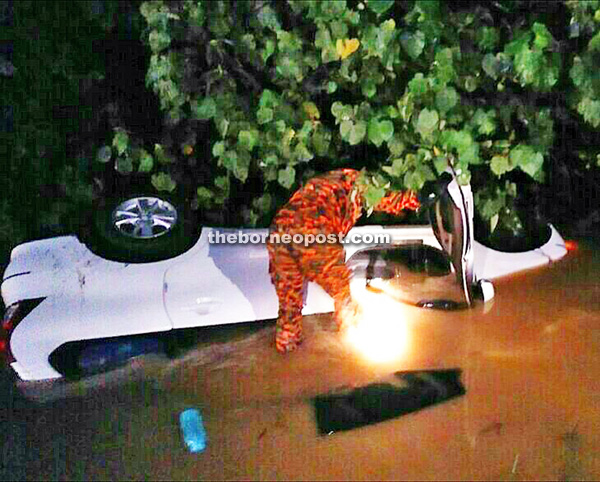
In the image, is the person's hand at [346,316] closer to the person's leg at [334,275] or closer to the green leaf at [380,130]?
the person's leg at [334,275]

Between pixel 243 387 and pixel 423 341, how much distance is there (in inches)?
37.1

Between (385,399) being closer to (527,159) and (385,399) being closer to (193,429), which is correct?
(193,429)

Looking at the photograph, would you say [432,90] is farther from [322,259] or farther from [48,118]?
[48,118]

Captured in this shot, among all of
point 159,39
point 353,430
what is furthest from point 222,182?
point 353,430

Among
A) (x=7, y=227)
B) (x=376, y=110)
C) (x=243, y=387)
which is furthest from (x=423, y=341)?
(x=7, y=227)

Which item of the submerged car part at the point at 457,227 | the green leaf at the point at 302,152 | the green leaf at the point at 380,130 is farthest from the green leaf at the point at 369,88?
the submerged car part at the point at 457,227

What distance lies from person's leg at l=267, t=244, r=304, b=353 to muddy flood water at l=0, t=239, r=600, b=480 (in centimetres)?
6

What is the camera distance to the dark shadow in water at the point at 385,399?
3146mm

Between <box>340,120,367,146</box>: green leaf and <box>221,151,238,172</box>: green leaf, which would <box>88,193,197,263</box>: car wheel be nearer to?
<box>221,151,238,172</box>: green leaf

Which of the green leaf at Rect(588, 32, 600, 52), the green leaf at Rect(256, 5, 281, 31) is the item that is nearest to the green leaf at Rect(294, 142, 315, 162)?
the green leaf at Rect(256, 5, 281, 31)

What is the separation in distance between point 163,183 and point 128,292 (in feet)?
3.11

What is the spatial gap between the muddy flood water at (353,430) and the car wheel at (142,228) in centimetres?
58

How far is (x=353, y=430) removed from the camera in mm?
3086

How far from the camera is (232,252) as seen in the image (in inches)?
150
